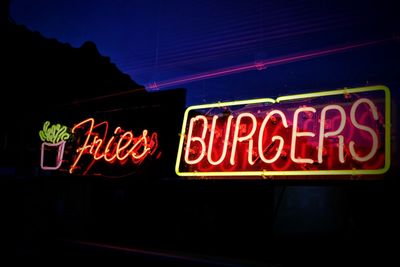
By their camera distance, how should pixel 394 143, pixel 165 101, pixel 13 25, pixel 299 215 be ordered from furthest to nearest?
pixel 299 215
pixel 13 25
pixel 165 101
pixel 394 143

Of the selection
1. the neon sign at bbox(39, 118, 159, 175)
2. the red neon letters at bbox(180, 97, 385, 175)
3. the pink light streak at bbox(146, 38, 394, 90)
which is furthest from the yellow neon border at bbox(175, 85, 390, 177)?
the neon sign at bbox(39, 118, 159, 175)

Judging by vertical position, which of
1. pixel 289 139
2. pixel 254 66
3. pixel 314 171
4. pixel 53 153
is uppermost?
pixel 254 66

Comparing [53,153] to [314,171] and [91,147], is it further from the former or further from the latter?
[314,171]

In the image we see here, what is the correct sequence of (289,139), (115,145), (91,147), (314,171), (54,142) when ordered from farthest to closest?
(54,142) → (91,147) → (115,145) → (289,139) → (314,171)

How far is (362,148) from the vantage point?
4.16m

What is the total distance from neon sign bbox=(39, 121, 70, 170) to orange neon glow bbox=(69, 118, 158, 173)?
27 centimetres

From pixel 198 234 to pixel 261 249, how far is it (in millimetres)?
1826

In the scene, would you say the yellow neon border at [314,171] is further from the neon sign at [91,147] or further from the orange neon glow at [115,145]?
the neon sign at [91,147]

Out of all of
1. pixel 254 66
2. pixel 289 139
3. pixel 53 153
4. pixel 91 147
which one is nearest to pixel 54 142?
pixel 53 153

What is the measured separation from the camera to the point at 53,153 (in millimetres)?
7102

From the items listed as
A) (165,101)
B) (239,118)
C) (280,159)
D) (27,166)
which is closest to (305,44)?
(239,118)

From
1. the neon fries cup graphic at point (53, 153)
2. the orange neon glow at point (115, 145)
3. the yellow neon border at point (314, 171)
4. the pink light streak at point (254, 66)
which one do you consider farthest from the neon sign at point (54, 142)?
the yellow neon border at point (314, 171)

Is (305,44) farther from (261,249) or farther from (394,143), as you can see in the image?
(261,249)

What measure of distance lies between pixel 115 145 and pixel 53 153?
1.68m
